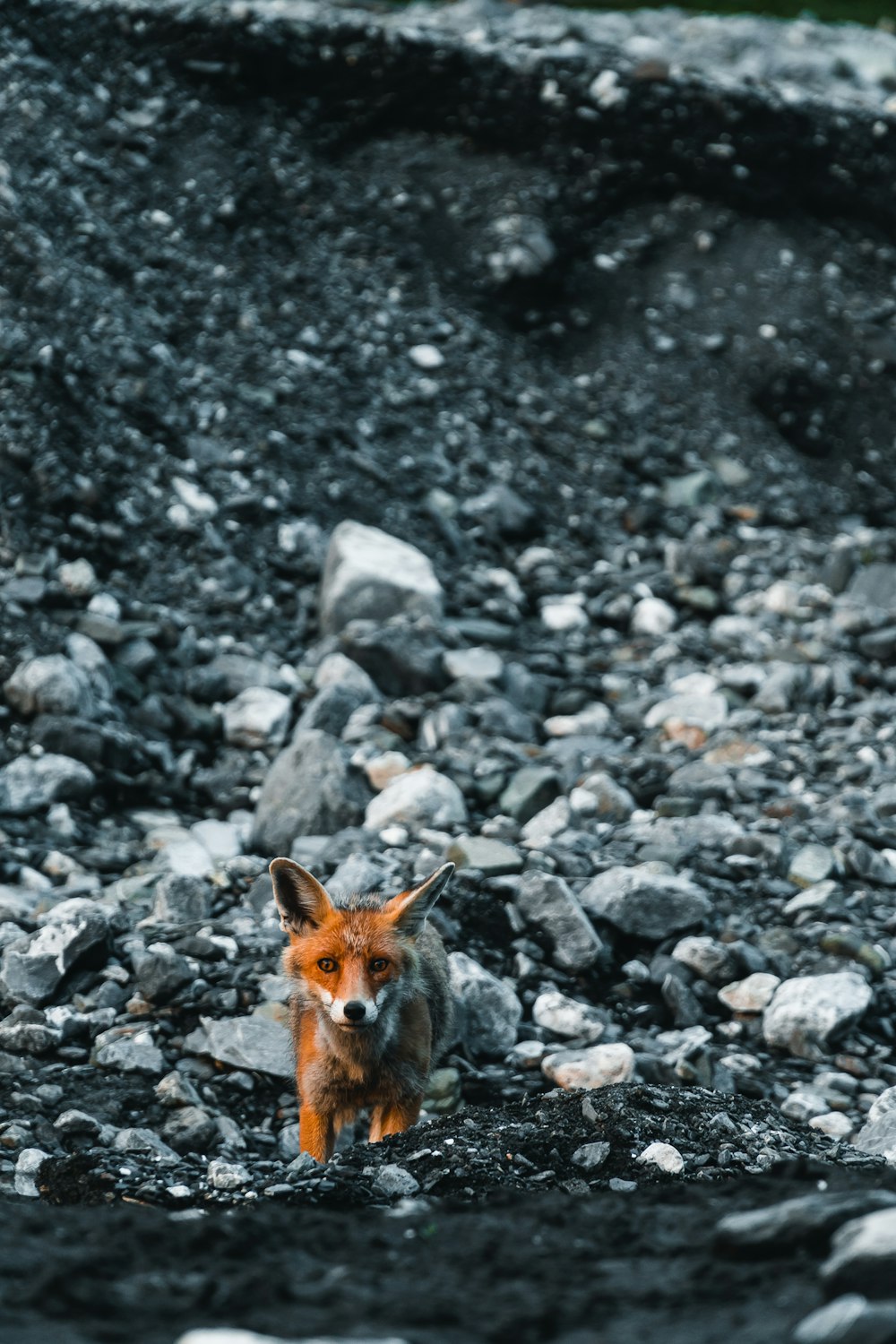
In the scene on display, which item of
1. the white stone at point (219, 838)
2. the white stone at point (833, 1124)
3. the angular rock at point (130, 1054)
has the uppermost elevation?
the angular rock at point (130, 1054)

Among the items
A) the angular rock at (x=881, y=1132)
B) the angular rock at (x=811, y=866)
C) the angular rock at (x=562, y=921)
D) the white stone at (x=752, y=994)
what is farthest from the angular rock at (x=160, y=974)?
the angular rock at (x=811, y=866)

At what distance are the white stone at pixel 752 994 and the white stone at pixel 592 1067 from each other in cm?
67

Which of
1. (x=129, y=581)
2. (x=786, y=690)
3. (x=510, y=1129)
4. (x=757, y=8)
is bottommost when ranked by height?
(x=786, y=690)

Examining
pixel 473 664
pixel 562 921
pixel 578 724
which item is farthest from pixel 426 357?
pixel 562 921

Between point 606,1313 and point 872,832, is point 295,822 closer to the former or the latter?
point 872,832

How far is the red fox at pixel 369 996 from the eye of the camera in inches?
157

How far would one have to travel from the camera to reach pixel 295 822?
605 cm

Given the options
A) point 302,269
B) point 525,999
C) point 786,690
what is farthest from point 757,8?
point 525,999

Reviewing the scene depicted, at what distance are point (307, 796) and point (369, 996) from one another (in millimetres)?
2299

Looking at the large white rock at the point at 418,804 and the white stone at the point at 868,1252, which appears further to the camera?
the large white rock at the point at 418,804

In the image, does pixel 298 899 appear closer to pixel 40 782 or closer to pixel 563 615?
pixel 40 782

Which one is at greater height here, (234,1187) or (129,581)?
(234,1187)

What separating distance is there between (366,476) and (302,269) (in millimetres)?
1906

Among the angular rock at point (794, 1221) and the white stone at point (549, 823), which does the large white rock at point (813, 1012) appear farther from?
the angular rock at point (794, 1221)
